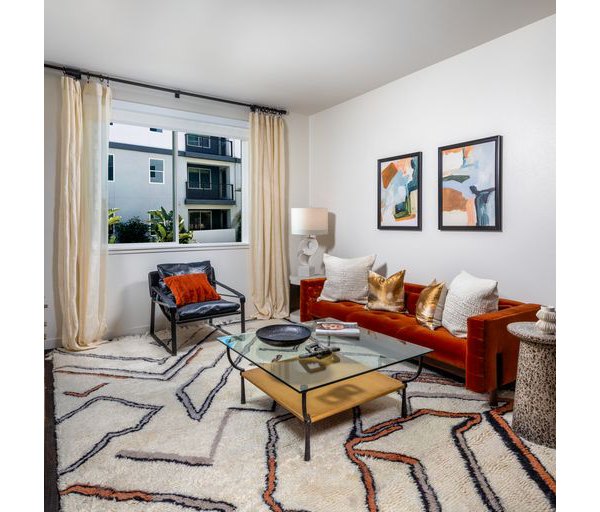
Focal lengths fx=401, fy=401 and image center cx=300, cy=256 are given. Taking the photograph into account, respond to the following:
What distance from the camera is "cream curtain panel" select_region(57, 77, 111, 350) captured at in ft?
12.1

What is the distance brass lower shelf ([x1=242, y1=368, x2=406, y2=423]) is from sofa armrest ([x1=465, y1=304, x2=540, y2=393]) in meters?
0.53

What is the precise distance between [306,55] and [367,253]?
7.03ft

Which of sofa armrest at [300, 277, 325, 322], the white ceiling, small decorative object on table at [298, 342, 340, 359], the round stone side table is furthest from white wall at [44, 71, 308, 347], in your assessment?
the round stone side table

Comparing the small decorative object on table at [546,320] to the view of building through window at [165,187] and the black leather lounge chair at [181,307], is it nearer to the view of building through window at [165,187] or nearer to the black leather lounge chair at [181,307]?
the black leather lounge chair at [181,307]

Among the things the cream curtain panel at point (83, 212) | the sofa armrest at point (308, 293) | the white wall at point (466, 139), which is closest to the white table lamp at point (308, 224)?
the white wall at point (466, 139)

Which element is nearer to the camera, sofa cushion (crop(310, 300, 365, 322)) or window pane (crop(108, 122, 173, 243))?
sofa cushion (crop(310, 300, 365, 322))

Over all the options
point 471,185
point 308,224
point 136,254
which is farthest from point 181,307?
point 471,185

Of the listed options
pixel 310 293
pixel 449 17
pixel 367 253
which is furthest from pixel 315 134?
pixel 449 17

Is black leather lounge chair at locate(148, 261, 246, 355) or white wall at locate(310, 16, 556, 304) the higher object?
white wall at locate(310, 16, 556, 304)

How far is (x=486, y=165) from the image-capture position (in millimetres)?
3311

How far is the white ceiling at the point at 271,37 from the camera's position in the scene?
2727 mm

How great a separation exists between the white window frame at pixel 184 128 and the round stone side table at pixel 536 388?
3432 mm

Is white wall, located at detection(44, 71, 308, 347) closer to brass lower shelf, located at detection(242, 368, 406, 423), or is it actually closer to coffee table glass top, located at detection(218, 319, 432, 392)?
coffee table glass top, located at detection(218, 319, 432, 392)

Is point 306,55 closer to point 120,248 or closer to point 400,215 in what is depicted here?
point 400,215
